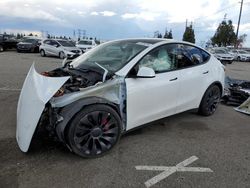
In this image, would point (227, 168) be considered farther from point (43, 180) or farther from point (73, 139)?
point (43, 180)

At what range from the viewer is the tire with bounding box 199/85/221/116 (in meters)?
5.13

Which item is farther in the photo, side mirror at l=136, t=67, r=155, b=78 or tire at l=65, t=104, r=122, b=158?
side mirror at l=136, t=67, r=155, b=78

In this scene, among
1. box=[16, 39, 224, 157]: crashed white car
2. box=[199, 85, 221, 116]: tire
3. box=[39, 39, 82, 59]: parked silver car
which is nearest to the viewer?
box=[16, 39, 224, 157]: crashed white car

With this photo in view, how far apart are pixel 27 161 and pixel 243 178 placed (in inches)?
107

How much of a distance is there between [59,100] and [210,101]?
10.8 feet

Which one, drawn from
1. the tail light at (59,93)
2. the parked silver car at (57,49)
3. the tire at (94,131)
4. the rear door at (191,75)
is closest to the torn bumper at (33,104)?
the tail light at (59,93)

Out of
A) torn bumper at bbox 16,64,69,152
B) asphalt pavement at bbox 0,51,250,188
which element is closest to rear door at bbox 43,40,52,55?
asphalt pavement at bbox 0,51,250,188

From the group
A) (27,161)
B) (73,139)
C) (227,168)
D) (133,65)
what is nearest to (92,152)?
(73,139)

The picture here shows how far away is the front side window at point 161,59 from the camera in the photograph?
158 inches

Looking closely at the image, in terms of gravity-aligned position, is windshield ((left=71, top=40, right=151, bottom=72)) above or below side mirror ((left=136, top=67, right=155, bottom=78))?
above

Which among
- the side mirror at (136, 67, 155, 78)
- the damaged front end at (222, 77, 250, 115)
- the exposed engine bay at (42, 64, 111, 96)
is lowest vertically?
the damaged front end at (222, 77, 250, 115)

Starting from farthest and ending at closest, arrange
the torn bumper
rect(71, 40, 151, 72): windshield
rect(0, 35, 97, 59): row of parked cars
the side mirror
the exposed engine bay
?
1. rect(0, 35, 97, 59): row of parked cars
2. rect(71, 40, 151, 72): windshield
3. the side mirror
4. the exposed engine bay
5. the torn bumper

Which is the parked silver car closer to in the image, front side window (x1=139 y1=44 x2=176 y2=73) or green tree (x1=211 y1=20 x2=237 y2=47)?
front side window (x1=139 y1=44 x2=176 y2=73)

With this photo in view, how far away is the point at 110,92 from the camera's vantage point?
138 inches
